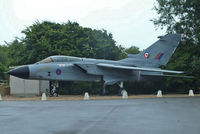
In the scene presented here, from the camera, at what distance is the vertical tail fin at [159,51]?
23.5 meters

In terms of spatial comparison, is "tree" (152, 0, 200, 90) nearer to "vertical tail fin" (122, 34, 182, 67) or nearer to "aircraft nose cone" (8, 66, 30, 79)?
"vertical tail fin" (122, 34, 182, 67)

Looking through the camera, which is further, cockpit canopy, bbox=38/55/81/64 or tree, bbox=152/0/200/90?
tree, bbox=152/0/200/90

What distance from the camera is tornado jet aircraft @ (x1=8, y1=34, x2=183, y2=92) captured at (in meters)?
19.5

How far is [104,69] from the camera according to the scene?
21.4 metres

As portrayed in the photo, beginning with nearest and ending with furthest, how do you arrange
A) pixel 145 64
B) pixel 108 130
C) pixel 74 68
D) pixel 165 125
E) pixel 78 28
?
pixel 108 130 < pixel 165 125 < pixel 74 68 < pixel 145 64 < pixel 78 28

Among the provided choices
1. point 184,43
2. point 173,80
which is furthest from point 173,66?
point 184,43

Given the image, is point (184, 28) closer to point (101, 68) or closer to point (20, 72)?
point (101, 68)

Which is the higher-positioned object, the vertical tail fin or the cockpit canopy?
the vertical tail fin

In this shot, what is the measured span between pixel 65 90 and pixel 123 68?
716 cm

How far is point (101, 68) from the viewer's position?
21.3 metres

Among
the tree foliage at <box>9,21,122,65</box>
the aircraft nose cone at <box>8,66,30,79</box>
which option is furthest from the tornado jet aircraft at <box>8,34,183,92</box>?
the tree foliage at <box>9,21,122,65</box>

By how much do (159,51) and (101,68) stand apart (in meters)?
5.62

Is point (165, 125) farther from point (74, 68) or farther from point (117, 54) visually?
point (117, 54)

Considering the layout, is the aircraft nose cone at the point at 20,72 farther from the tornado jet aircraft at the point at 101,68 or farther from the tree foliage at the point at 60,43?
the tree foliage at the point at 60,43
